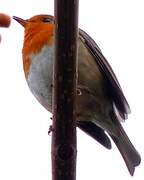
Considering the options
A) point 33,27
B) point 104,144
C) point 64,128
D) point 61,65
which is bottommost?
point 104,144

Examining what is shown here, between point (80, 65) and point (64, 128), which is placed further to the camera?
point (80, 65)

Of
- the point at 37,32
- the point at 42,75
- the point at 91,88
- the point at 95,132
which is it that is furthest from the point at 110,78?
the point at 37,32

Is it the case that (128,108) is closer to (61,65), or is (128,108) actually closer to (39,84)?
(39,84)

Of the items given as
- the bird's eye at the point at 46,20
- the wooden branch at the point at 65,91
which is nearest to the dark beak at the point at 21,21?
the bird's eye at the point at 46,20

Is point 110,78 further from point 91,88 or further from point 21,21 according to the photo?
point 21,21

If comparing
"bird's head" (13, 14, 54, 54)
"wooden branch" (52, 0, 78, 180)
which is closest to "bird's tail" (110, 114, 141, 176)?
"bird's head" (13, 14, 54, 54)

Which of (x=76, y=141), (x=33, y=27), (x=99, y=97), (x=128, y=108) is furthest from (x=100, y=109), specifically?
(x=76, y=141)

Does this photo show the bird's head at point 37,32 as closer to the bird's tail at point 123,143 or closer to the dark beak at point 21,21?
the dark beak at point 21,21
